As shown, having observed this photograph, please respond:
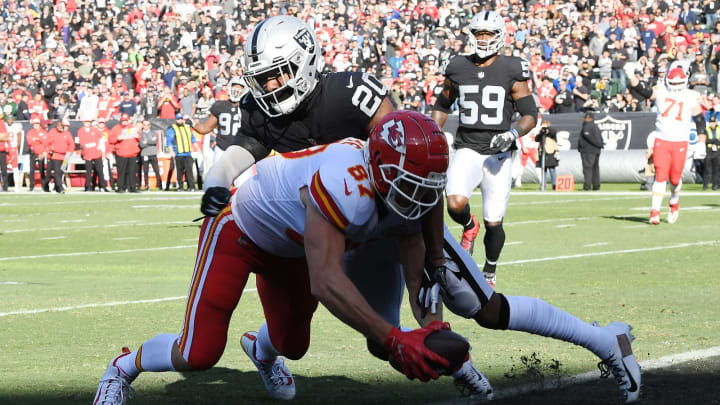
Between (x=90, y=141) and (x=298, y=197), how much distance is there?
2384cm

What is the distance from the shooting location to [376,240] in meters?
4.38

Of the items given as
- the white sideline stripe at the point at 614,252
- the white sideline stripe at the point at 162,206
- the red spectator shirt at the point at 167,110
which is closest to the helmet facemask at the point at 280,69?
the white sideline stripe at the point at 614,252

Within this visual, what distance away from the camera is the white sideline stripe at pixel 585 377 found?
481cm

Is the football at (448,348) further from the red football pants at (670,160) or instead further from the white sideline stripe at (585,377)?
the red football pants at (670,160)

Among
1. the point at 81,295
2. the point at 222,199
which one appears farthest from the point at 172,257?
the point at 222,199

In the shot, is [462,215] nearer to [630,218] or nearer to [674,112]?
[674,112]

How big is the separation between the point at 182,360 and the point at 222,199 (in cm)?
73

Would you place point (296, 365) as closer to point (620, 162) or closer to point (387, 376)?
point (387, 376)

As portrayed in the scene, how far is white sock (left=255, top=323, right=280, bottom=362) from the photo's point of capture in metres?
4.95

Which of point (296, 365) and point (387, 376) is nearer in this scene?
point (387, 376)

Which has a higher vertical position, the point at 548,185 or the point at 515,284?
the point at 515,284

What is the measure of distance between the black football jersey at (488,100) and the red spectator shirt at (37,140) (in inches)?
802

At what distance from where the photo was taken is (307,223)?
382cm

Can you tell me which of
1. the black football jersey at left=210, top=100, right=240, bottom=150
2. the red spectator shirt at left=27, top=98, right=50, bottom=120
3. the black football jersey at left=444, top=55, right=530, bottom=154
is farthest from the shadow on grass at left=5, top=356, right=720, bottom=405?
the red spectator shirt at left=27, top=98, right=50, bottom=120
